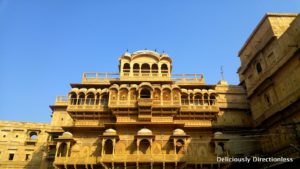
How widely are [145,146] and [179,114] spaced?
17.5ft

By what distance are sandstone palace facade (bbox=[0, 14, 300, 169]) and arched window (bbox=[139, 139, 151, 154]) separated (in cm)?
9

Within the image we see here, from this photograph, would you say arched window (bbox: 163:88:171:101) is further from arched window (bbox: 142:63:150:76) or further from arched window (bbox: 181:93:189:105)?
arched window (bbox: 142:63:150:76)

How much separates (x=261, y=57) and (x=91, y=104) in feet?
69.4

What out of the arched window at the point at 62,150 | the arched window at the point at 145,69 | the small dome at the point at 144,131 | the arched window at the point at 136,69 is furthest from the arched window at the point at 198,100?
the arched window at the point at 62,150

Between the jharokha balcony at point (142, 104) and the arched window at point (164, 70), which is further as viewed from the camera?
the arched window at point (164, 70)

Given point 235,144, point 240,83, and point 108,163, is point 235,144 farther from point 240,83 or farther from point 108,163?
point 108,163

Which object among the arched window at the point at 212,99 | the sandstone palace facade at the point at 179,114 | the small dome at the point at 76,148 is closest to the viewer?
the sandstone palace facade at the point at 179,114

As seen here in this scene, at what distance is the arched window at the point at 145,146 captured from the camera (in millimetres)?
22281

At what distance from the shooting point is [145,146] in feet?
73.9

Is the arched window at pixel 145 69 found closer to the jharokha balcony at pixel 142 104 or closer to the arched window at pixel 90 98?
the jharokha balcony at pixel 142 104

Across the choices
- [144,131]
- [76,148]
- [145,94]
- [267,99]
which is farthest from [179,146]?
[267,99]

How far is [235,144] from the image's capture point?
2716cm

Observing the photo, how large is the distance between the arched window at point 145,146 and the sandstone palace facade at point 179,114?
95mm

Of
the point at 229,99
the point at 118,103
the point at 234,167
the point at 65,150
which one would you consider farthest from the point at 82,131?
the point at 229,99
